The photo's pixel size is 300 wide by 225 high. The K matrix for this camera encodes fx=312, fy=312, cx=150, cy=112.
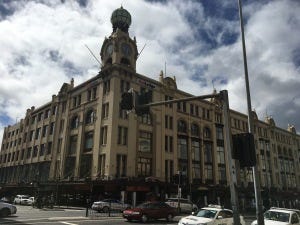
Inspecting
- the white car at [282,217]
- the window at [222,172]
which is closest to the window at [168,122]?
the window at [222,172]

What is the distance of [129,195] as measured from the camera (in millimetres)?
40938

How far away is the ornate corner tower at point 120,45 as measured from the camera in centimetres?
4634

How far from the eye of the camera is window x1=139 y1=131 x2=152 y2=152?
44938 millimetres

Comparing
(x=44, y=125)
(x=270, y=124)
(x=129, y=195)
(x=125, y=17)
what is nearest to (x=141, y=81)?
(x=125, y=17)

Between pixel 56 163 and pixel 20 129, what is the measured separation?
23.3 meters

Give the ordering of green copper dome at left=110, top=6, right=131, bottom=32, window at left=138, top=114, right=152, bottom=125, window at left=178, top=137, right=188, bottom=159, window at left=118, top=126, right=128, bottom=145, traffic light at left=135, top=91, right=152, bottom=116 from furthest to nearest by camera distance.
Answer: window at left=178, top=137, right=188, bottom=159, green copper dome at left=110, top=6, right=131, bottom=32, window at left=138, top=114, right=152, bottom=125, window at left=118, top=126, right=128, bottom=145, traffic light at left=135, top=91, right=152, bottom=116

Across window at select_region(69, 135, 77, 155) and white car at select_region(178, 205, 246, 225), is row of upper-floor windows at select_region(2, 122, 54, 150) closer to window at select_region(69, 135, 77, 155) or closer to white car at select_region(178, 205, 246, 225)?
window at select_region(69, 135, 77, 155)

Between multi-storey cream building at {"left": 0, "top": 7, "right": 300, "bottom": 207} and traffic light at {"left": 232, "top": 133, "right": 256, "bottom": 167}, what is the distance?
97.6 ft

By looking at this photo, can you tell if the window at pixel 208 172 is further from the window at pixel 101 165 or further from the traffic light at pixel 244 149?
the traffic light at pixel 244 149

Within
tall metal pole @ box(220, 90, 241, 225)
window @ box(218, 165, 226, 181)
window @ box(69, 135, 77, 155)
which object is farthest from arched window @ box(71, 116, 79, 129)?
tall metal pole @ box(220, 90, 241, 225)

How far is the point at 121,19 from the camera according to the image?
50.1 m

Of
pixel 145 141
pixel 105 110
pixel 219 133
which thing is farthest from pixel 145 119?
pixel 219 133

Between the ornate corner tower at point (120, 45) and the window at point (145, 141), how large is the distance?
10166 mm

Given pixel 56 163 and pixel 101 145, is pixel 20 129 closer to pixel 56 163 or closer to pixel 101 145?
pixel 56 163
